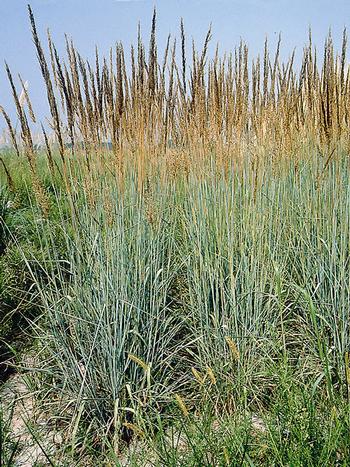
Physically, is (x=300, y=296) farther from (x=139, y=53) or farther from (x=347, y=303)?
(x=139, y=53)

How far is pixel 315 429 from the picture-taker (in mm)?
1842

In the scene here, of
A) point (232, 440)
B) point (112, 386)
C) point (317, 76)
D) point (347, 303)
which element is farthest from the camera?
point (317, 76)

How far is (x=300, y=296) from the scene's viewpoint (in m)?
2.88

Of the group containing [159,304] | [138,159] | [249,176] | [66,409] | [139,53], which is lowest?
[66,409]

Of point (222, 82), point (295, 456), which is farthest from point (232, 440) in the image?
point (222, 82)

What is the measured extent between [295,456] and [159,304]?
3.62 feet

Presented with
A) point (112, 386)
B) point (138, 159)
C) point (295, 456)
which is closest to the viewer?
point (295, 456)

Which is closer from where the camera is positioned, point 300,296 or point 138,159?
point 138,159

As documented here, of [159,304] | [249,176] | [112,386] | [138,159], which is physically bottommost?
[112,386]

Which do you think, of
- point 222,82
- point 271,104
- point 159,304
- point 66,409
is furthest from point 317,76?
point 66,409

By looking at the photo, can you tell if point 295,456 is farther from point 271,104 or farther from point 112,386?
point 271,104

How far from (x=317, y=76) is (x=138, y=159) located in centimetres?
146

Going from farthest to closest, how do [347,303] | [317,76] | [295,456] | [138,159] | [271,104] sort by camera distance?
[317,76], [271,104], [347,303], [138,159], [295,456]

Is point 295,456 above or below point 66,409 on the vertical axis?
above
